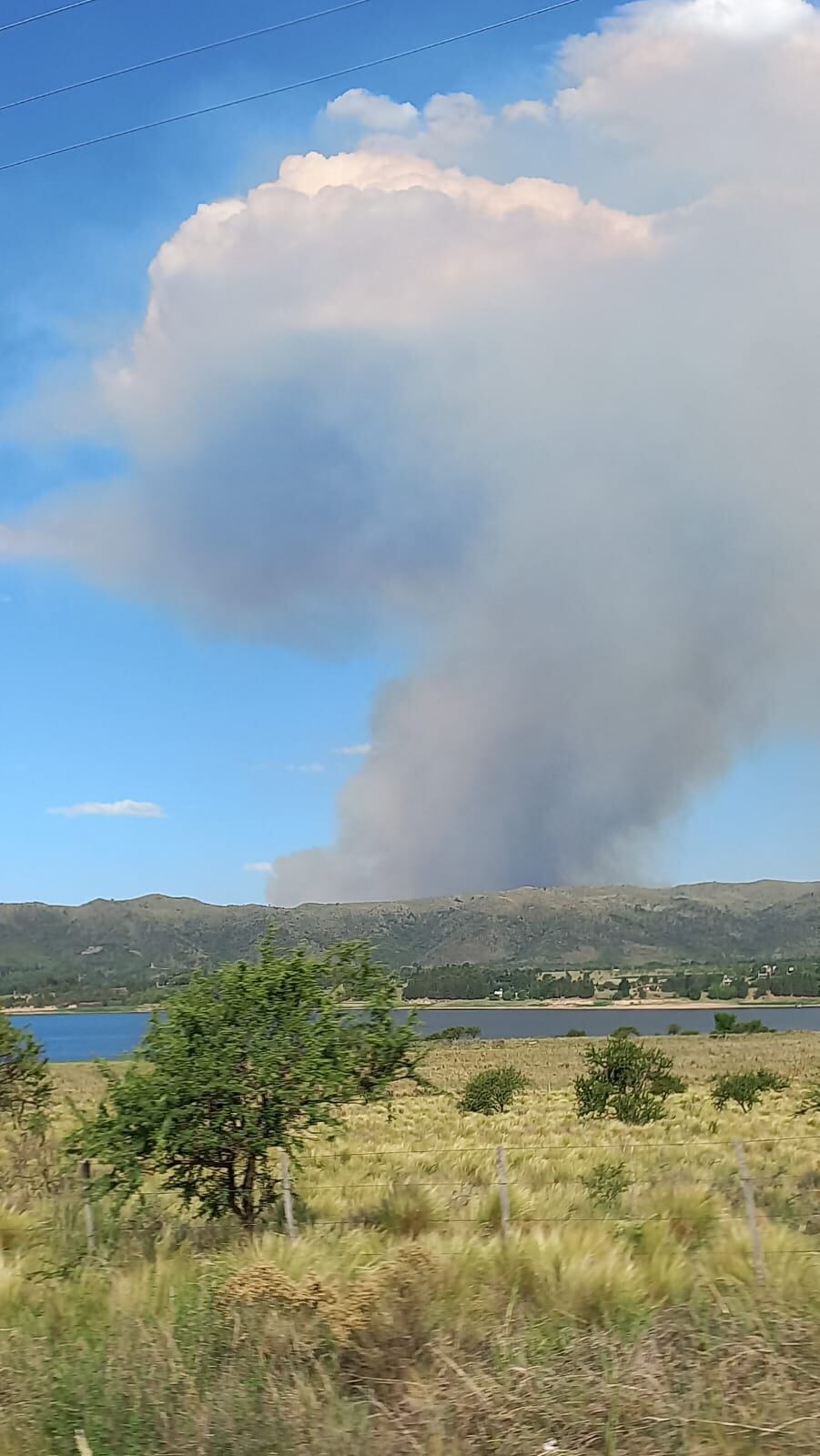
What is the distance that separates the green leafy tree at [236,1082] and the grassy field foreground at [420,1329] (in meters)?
0.61

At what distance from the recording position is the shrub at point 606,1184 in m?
13.9

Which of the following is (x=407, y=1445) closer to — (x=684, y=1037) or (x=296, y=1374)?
(x=296, y=1374)

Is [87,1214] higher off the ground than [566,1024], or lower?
higher

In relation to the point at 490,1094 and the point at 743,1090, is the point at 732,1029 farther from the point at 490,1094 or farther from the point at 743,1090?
the point at 743,1090

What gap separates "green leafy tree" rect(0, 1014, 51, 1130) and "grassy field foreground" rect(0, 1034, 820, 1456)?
1068cm

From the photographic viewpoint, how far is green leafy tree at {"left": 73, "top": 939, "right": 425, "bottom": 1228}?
13.0 meters

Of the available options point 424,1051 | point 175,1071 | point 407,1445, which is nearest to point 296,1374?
point 407,1445

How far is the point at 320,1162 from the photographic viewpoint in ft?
63.5

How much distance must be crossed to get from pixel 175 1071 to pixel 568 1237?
511 cm

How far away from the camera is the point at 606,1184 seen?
49.9ft

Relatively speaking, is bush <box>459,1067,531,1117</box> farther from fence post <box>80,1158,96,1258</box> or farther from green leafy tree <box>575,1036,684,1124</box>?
fence post <box>80,1158,96,1258</box>

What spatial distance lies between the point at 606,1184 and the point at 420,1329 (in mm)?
8115

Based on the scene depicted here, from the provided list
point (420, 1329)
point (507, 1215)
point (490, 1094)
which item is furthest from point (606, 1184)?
point (490, 1094)

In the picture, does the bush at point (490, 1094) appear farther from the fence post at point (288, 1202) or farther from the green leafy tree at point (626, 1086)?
the fence post at point (288, 1202)
